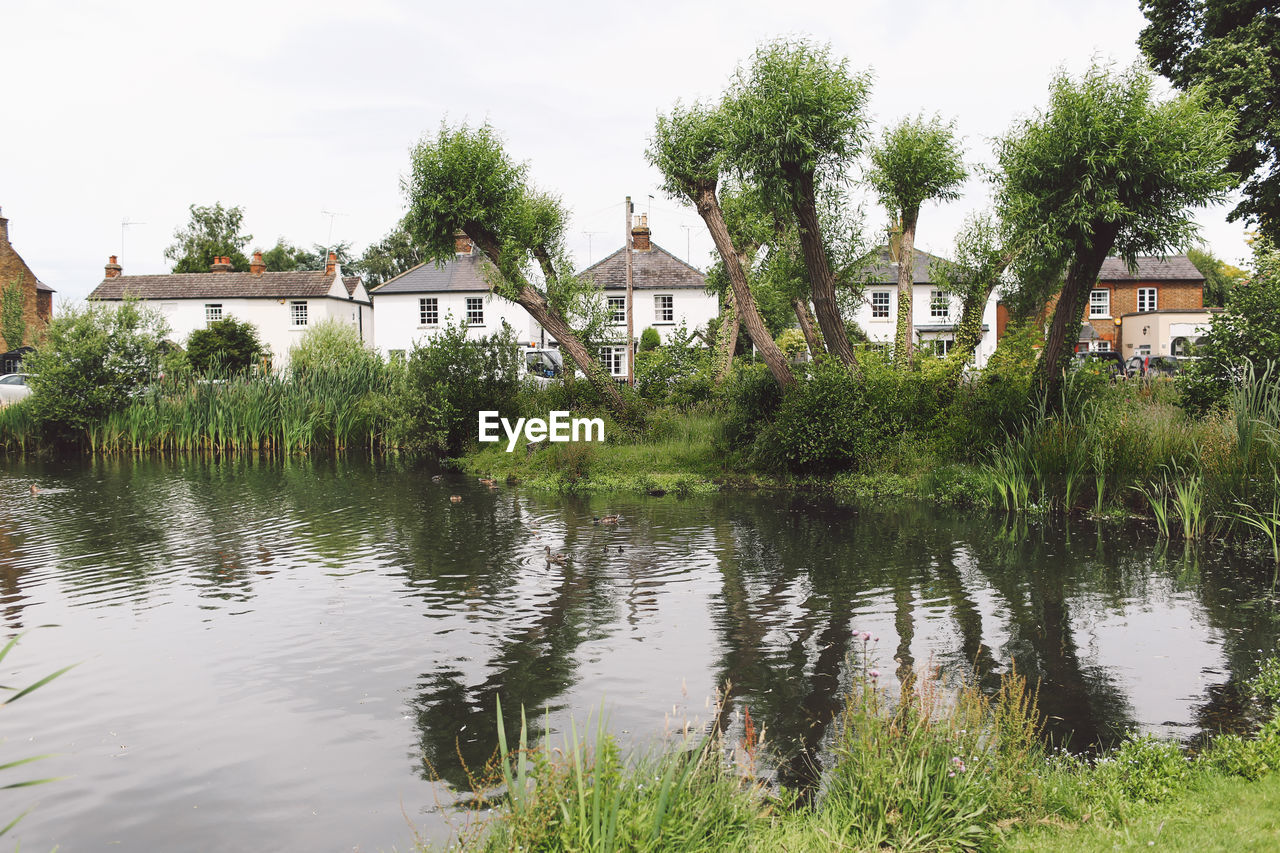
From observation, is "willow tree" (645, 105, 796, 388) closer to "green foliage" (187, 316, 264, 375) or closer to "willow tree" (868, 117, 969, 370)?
"willow tree" (868, 117, 969, 370)

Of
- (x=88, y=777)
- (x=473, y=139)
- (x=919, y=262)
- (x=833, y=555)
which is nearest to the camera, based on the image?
(x=88, y=777)

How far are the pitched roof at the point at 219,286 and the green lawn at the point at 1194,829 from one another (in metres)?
55.2

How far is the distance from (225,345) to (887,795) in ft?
156

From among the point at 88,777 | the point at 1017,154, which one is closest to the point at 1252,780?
the point at 88,777

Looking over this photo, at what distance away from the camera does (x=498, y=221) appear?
24.3 m

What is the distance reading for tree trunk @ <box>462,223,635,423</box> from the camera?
80.6 feet

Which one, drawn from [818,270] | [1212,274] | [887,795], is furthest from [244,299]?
[1212,274]

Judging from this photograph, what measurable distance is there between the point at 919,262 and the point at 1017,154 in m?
35.0

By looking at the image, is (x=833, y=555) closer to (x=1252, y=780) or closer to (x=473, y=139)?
(x=1252, y=780)

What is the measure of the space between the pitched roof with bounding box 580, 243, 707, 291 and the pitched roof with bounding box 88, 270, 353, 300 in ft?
56.9

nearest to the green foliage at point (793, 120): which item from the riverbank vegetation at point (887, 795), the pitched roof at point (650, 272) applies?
the riverbank vegetation at point (887, 795)

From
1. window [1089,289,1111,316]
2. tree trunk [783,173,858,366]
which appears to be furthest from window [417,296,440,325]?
window [1089,289,1111,316]

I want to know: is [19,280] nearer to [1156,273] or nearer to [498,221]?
[498,221]

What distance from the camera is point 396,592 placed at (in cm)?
1066
